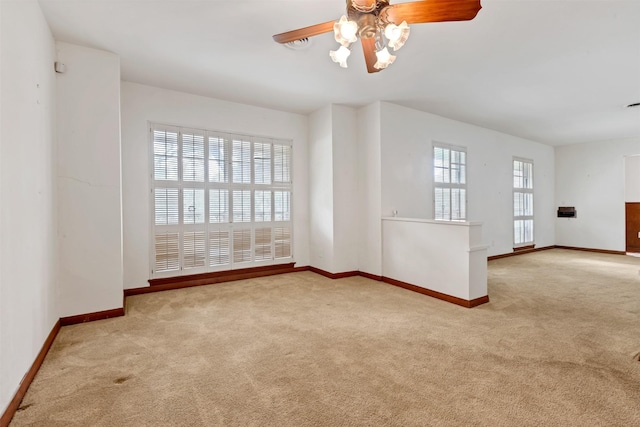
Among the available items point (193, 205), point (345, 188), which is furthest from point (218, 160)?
point (345, 188)

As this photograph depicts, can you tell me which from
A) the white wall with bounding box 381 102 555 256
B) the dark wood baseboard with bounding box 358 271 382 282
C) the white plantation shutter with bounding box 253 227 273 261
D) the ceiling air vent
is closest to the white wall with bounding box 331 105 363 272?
the dark wood baseboard with bounding box 358 271 382 282

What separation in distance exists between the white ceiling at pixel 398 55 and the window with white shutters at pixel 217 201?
704 millimetres

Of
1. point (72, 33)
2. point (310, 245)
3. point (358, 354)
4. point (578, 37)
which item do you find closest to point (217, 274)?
point (310, 245)

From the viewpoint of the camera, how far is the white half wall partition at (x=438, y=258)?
11.1 ft

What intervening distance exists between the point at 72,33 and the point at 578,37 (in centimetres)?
464

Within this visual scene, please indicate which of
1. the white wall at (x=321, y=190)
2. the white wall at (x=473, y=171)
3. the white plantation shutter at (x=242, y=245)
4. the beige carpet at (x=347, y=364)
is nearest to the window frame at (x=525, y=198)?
the white wall at (x=473, y=171)

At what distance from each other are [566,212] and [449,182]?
4548 millimetres

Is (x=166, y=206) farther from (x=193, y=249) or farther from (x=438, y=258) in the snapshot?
(x=438, y=258)

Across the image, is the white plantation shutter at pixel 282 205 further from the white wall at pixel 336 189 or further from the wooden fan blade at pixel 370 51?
the wooden fan blade at pixel 370 51

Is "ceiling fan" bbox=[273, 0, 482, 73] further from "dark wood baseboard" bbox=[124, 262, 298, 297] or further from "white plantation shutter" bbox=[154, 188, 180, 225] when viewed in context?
"dark wood baseboard" bbox=[124, 262, 298, 297]

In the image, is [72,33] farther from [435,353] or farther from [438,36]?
[435,353]

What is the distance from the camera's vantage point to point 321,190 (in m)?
4.98

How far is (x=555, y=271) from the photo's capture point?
519 cm

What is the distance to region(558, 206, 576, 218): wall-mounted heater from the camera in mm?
7691
